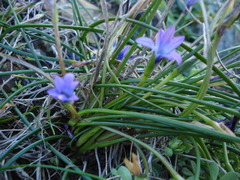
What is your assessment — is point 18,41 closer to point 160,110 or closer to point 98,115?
point 98,115

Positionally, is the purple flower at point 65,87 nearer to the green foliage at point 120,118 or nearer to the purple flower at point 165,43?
the green foliage at point 120,118

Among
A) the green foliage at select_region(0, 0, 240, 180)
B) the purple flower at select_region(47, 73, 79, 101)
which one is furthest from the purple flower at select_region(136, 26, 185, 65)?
the purple flower at select_region(47, 73, 79, 101)

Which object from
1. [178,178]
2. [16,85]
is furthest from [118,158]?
[16,85]

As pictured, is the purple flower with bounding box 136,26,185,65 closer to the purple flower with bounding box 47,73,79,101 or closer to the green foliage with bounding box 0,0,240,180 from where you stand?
the green foliage with bounding box 0,0,240,180

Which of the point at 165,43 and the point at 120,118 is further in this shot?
the point at 120,118

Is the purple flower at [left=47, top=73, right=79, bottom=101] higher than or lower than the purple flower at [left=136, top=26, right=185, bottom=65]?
lower

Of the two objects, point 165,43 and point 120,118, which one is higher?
point 165,43

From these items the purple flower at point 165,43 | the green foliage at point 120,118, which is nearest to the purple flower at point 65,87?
the green foliage at point 120,118

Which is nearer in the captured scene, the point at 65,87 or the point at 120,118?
the point at 65,87
